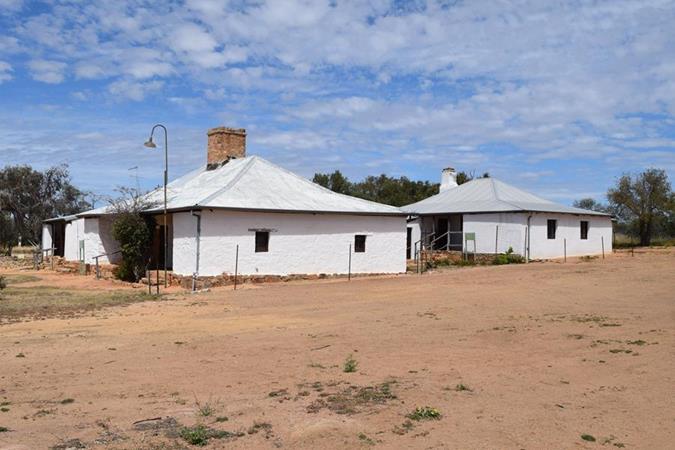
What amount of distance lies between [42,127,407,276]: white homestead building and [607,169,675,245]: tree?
2686 centimetres

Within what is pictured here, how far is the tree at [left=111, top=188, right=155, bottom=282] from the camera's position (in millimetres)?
25750

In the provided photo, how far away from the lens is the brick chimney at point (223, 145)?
30.7 meters

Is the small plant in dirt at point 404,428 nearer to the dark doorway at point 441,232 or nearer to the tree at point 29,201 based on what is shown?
the dark doorway at point 441,232

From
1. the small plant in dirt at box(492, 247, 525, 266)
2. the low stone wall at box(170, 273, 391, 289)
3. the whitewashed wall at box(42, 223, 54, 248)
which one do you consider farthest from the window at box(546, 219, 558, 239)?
the whitewashed wall at box(42, 223, 54, 248)

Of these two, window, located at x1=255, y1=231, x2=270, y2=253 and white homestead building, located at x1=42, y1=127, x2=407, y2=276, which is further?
window, located at x1=255, y1=231, x2=270, y2=253

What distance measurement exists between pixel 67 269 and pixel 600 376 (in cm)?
3000

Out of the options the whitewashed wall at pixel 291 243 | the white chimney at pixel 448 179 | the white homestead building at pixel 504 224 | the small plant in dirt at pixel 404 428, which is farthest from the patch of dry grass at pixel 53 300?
the white chimney at pixel 448 179

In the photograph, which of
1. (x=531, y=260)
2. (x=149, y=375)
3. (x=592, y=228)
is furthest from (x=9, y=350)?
(x=592, y=228)

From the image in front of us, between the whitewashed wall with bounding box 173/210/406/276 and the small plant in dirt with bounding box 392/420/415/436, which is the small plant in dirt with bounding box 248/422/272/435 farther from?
the whitewashed wall with bounding box 173/210/406/276

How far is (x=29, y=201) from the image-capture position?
5147 cm

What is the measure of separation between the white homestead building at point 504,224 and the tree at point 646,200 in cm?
973

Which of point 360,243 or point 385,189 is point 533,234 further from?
point 385,189

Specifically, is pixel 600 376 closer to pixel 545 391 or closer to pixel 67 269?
pixel 545 391

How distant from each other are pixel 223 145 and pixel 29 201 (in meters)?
28.0
